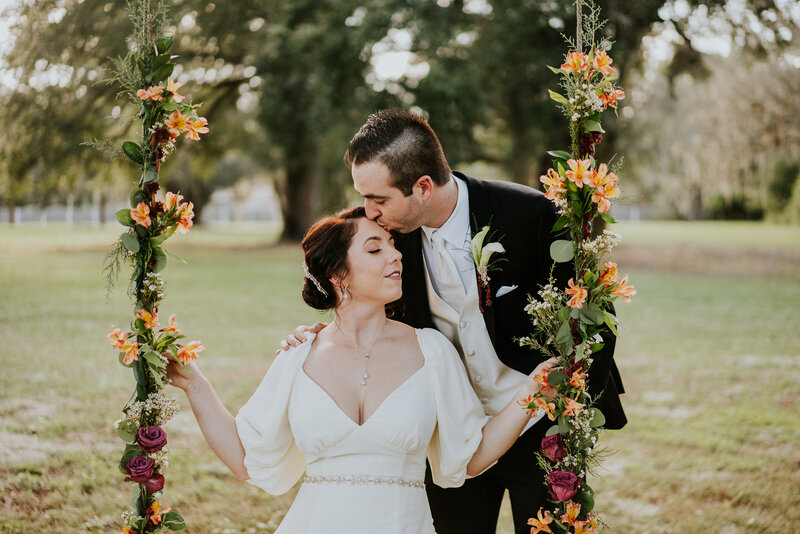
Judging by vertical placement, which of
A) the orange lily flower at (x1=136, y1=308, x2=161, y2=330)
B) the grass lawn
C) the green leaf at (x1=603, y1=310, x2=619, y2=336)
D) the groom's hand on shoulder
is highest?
the green leaf at (x1=603, y1=310, x2=619, y2=336)

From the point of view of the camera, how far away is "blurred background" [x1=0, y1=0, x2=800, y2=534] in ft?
19.1

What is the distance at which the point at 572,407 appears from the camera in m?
2.56

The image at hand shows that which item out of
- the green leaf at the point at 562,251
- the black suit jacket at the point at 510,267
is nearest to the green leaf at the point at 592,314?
the green leaf at the point at 562,251

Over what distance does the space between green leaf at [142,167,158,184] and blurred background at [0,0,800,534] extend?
0.26 metres

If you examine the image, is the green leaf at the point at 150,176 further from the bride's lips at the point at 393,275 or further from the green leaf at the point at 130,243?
the bride's lips at the point at 393,275

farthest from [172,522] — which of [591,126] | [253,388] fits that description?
[253,388]

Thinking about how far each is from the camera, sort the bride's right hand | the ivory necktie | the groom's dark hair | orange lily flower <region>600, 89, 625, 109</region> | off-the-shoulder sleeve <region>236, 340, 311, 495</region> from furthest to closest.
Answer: the ivory necktie < the groom's dark hair < off-the-shoulder sleeve <region>236, 340, 311, 495</region> < the bride's right hand < orange lily flower <region>600, 89, 625, 109</region>

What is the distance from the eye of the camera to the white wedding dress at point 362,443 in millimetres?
2826

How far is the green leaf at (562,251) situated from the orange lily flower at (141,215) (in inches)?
54.7

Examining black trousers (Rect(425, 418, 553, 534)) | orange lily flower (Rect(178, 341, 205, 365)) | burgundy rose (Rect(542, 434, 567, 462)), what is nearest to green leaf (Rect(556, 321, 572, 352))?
burgundy rose (Rect(542, 434, 567, 462))

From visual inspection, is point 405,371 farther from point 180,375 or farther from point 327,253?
point 180,375

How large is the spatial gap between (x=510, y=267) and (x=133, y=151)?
156 centimetres

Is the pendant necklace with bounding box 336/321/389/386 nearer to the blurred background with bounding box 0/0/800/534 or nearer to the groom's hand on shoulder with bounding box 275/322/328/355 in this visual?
the groom's hand on shoulder with bounding box 275/322/328/355

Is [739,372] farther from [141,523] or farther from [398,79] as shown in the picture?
[398,79]
